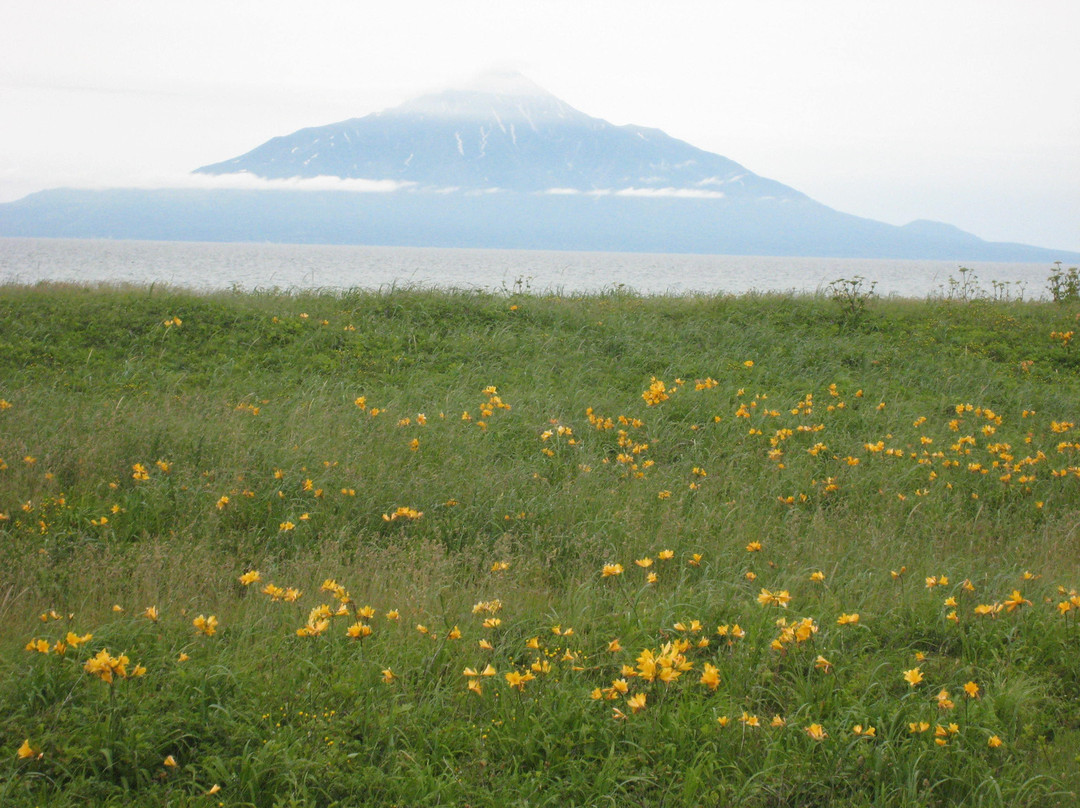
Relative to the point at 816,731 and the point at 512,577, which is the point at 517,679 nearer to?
the point at 816,731

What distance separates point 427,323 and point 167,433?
5.60m

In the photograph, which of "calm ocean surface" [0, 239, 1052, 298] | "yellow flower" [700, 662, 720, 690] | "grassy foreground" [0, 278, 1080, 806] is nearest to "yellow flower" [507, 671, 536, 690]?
"grassy foreground" [0, 278, 1080, 806]

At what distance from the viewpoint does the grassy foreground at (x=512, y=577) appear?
8.60ft

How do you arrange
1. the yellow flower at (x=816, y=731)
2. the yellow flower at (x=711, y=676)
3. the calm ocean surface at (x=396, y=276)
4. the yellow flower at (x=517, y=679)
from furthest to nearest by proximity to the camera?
the calm ocean surface at (x=396, y=276) < the yellow flower at (x=711, y=676) < the yellow flower at (x=517, y=679) < the yellow flower at (x=816, y=731)

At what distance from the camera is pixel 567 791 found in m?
2.57

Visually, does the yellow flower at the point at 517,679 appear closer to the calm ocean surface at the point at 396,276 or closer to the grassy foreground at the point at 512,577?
the grassy foreground at the point at 512,577

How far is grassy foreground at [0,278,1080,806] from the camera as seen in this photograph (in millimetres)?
2621

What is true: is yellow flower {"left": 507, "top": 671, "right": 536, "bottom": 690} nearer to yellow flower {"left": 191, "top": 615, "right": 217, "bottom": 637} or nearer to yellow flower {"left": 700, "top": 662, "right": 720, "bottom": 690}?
yellow flower {"left": 700, "top": 662, "right": 720, "bottom": 690}

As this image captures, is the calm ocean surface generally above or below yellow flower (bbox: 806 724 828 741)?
above

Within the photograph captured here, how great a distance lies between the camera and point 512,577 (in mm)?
4387

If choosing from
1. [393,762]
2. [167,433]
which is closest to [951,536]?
[393,762]

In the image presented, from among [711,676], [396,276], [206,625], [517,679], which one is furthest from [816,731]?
[396,276]

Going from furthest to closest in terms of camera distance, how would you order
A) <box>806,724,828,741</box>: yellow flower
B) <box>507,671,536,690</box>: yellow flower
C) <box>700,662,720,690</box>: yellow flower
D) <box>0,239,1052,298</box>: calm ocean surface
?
<box>0,239,1052,298</box>: calm ocean surface < <box>700,662,720,690</box>: yellow flower < <box>507,671,536,690</box>: yellow flower < <box>806,724,828,741</box>: yellow flower

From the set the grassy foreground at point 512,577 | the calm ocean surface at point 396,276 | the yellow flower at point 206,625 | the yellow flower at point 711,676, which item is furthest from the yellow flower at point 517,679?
the calm ocean surface at point 396,276
